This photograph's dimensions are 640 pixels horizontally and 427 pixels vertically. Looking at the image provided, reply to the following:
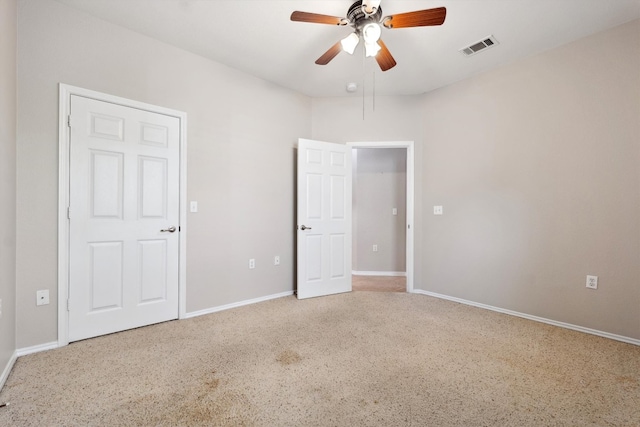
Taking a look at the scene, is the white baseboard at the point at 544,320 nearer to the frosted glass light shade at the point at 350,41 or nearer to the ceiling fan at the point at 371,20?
the ceiling fan at the point at 371,20

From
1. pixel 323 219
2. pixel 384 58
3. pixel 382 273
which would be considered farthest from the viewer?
pixel 382 273

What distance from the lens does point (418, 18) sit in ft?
6.26

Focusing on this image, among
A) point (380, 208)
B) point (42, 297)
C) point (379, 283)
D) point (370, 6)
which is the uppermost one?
point (370, 6)

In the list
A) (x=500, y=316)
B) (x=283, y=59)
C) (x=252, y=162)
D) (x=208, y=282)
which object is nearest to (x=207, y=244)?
(x=208, y=282)

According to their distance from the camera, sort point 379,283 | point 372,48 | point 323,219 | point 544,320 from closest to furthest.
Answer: point 372,48
point 544,320
point 323,219
point 379,283

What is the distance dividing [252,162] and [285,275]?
1.49m

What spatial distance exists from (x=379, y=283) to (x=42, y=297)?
386 centimetres

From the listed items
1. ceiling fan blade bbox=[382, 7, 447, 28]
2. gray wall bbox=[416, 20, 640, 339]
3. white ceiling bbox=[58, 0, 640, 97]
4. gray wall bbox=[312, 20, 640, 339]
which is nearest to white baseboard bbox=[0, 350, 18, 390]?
white ceiling bbox=[58, 0, 640, 97]

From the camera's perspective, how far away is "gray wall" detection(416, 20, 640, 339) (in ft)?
7.91

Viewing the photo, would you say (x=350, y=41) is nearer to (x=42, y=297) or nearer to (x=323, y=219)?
(x=323, y=219)

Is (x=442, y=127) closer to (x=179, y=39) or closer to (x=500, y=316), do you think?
(x=500, y=316)

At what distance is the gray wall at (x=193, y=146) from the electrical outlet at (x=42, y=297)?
0.09 ft

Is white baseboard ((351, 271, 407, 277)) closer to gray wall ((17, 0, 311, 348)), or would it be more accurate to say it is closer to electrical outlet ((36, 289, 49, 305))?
gray wall ((17, 0, 311, 348))

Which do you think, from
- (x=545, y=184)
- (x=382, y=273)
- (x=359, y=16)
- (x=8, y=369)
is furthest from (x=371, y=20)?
(x=382, y=273)
